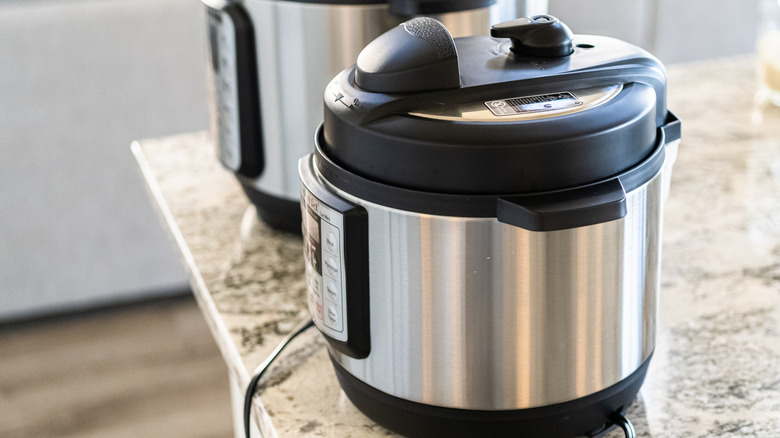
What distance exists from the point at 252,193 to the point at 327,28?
8.8 inches

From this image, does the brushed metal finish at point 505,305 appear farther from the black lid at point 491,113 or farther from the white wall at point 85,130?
the white wall at point 85,130

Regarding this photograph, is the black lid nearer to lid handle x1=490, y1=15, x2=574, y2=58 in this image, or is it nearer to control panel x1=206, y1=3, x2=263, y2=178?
lid handle x1=490, y1=15, x2=574, y2=58

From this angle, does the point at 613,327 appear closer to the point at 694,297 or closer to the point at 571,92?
the point at 571,92

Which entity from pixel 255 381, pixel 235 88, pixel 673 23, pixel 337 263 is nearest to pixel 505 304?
pixel 337 263

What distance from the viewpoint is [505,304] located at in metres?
0.56

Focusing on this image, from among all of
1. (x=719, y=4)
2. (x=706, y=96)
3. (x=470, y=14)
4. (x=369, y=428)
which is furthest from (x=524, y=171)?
(x=719, y=4)

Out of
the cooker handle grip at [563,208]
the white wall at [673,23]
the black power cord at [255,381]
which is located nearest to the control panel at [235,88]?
the black power cord at [255,381]

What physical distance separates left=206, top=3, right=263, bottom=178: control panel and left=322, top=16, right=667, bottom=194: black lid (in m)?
0.31

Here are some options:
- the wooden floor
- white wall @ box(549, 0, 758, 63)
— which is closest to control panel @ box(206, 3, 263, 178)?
the wooden floor

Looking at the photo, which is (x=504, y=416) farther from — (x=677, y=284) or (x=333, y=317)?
(x=677, y=284)

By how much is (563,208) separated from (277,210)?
0.51 metres

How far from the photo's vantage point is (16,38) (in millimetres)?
1952

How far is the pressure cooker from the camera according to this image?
54 centimetres

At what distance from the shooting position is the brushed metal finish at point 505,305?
0.55 metres
